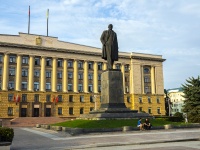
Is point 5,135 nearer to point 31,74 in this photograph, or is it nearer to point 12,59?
point 31,74

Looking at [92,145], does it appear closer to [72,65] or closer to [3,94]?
[3,94]

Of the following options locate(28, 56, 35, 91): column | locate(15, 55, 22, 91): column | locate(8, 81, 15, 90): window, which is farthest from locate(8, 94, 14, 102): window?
locate(28, 56, 35, 91): column

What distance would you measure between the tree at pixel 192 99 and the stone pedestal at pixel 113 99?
16.9m

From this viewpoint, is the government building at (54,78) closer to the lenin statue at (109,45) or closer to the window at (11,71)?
the window at (11,71)

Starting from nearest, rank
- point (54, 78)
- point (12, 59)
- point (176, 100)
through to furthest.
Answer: point (12, 59) < point (54, 78) < point (176, 100)

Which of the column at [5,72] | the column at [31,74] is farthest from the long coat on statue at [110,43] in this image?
the column at [5,72]

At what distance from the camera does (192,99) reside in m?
37.7

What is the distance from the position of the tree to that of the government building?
88.4 feet

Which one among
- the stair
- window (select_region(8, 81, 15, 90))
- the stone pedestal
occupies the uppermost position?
window (select_region(8, 81, 15, 90))

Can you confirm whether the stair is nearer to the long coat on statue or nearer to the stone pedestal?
the stone pedestal

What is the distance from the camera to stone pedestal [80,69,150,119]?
2205cm

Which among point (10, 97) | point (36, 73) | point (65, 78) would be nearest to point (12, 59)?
point (36, 73)

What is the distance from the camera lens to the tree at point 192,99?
3684 centimetres

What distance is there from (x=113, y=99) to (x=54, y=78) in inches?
1477
